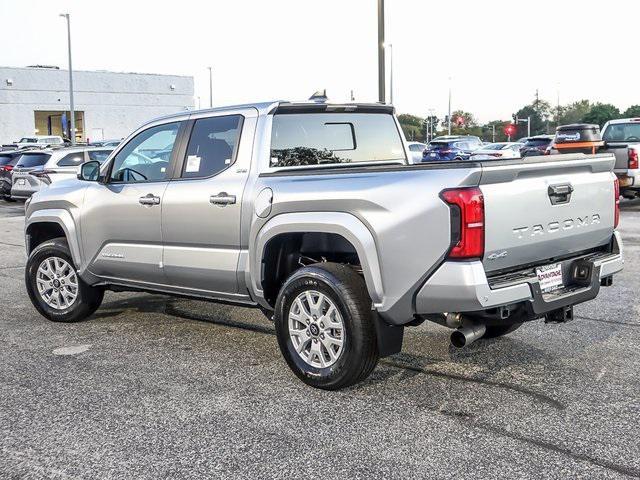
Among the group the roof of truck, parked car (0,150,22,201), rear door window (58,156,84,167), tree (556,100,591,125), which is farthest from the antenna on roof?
tree (556,100,591,125)

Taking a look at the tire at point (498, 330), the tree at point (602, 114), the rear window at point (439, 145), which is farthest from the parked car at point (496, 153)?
the tree at point (602, 114)

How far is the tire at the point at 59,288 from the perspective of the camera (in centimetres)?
666

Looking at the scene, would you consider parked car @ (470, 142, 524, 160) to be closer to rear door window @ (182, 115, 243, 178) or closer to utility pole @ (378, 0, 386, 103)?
utility pole @ (378, 0, 386, 103)

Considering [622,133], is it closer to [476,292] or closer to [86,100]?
[476,292]

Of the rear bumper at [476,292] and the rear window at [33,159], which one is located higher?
the rear window at [33,159]

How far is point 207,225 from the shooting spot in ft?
17.7

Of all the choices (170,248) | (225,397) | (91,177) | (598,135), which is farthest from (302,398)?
(598,135)

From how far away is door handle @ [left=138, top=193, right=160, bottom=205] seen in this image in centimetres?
577

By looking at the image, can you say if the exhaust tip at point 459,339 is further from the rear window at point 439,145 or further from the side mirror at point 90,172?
the rear window at point 439,145

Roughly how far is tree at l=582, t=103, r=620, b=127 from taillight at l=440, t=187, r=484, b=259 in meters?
92.2

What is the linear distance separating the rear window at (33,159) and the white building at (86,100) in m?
41.9

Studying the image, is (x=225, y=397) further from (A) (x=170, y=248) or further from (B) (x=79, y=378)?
(A) (x=170, y=248)

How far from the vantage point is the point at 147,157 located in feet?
20.1

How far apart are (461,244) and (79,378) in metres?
2.77
